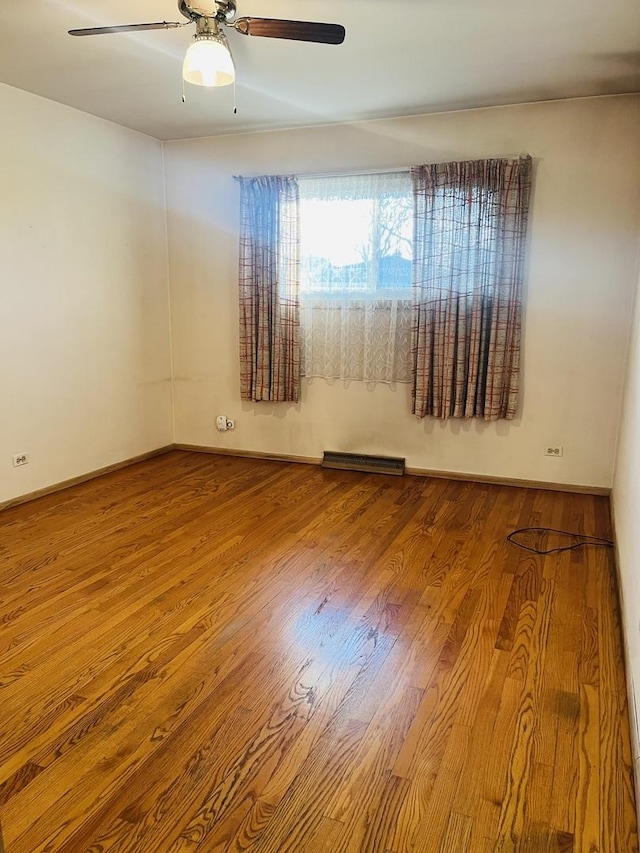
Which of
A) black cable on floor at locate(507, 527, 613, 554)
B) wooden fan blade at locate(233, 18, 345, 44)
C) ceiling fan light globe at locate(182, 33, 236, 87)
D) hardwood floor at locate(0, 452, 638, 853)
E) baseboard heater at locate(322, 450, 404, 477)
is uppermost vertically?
wooden fan blade at locate(233, 18, 345, 44)

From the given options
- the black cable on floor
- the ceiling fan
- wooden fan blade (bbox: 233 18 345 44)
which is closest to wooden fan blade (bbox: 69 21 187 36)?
the ceiling fan

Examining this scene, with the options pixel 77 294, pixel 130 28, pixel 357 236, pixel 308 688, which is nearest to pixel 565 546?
pixel 308 688

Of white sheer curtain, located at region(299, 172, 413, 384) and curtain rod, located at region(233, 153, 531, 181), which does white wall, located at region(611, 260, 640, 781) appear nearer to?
curtain rod, located at region(233, 153, 531, 181)

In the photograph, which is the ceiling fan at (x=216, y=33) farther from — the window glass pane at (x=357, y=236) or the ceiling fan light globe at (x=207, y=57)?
the window glass pane at (x=357, y=236)

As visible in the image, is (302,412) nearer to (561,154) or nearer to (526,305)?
(526,305)

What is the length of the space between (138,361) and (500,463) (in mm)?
2968

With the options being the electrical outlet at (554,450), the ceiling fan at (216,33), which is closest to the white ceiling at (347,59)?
the ceiling fan at (216,33)

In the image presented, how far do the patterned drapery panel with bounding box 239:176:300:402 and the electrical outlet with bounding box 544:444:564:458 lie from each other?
6.38 ft

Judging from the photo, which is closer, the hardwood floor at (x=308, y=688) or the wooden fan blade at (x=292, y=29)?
the hardwood floor at (x=308, y=688)

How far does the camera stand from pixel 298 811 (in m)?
1.52

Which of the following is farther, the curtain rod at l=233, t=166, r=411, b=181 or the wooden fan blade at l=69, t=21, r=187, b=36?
A: the curtain rod at l=233, t=166, r=411, b=181

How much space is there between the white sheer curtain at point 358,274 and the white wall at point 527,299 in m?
0.17

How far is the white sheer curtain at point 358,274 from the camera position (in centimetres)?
427

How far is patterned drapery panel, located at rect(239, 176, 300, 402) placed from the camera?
4.51 meters
